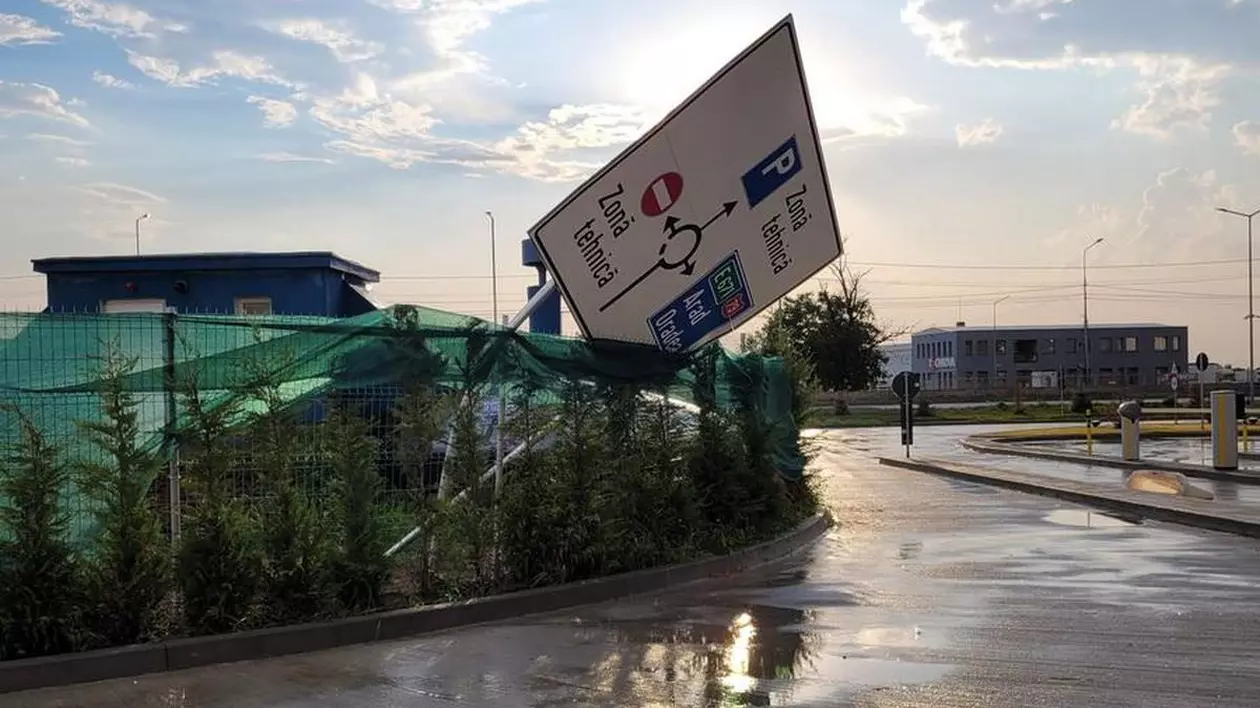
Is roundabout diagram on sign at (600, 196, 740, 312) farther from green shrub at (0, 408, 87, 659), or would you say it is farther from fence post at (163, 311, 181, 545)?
green shrub at (0, 408, 87, 659)

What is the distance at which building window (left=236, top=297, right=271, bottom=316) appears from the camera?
43.0 ft

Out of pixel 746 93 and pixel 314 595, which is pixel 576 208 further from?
pixel 314 595

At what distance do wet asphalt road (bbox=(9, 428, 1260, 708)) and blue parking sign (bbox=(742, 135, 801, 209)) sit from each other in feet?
13.4

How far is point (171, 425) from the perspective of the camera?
7.76m

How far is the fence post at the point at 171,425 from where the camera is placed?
7.75m

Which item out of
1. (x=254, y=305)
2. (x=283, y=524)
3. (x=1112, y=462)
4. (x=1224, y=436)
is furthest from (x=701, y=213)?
(x=1112, y=462)

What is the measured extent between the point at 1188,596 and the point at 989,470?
48.5 feet

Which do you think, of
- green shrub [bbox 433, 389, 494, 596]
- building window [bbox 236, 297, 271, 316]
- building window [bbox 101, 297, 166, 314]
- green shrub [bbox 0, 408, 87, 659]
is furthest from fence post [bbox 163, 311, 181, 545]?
building window [bbox 101, 297, 166, 314]

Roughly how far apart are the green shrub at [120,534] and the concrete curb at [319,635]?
10.4 inches

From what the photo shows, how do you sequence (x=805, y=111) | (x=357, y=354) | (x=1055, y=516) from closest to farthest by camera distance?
(x=357, y=354) < (x=805, y=111) < (x=1055, y=516)

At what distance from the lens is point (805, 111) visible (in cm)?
1259

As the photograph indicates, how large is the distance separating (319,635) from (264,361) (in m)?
1.95

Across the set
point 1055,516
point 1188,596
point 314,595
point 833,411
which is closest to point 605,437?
point 314,595

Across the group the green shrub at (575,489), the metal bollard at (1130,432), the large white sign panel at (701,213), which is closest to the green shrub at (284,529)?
the green shrub at (575,489)
